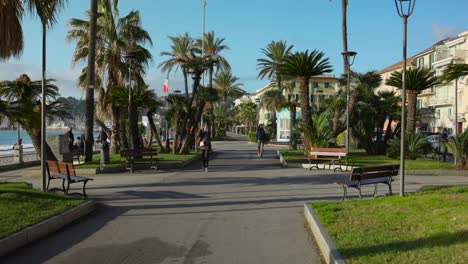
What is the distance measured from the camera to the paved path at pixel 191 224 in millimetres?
6094

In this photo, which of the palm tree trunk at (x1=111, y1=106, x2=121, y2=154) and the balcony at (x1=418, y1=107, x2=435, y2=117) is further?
the balcony at (x1=418, y1=107, x2=435, y2=117)

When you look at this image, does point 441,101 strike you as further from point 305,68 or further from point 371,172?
point 371,172

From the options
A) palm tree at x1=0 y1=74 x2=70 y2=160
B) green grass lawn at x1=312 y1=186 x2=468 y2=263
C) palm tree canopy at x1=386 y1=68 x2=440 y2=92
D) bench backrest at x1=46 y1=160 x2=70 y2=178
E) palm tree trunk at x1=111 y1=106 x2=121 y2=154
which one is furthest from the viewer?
palm tree trunk at x1=111 y1=106 x2=121 y2=154

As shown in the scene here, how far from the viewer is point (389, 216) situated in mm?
7414

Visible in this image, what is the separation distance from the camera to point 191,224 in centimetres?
804

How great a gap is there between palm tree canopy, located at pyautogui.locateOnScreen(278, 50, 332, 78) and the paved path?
24.7 ft

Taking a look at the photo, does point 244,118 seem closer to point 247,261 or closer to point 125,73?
point 125,73

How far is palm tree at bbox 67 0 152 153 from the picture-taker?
74.0 ft

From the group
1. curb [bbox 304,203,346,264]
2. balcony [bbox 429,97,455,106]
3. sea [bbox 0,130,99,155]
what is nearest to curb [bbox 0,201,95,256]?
curb [bbox 304,203,346,264]

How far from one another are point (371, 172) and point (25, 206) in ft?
23.7

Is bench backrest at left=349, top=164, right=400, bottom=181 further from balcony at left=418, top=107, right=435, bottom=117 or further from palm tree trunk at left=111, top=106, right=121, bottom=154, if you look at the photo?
balcony at left=418, top=107, right=435, bottom=117

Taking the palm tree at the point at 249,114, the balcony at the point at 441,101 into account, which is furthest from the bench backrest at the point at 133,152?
the palm tree at the point at 249,114

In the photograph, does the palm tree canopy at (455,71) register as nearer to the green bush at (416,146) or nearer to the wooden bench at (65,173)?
the green bush at (416,146)

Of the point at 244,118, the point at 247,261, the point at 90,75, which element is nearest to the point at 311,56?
the point at 90,75
